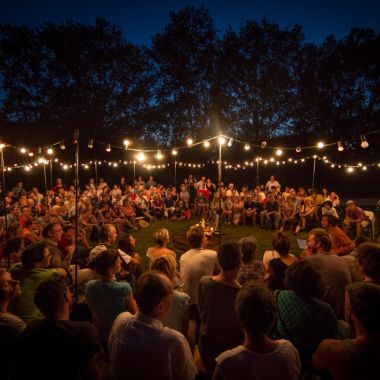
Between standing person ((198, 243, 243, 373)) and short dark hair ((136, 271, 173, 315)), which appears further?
standing person ((198, 243, 243, 373))

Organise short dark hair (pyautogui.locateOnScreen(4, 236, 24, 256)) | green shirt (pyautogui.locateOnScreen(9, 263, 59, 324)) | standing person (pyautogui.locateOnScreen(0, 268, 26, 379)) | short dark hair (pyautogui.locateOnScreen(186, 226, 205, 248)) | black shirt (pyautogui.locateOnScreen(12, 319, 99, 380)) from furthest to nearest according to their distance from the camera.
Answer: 1. short dark hair (pyautogui.locateOnScreen(4, 236, 24, 256))
2. short dark hair (pyautogui.locateOnScreen(186, 226, 205, 248))
3. green shirt (pyautogui.locateOnScreen(9, 263, 59, 324))
4. standing person (pyautogui.locateOnScreen(0, 268, 26, 379))
5. black shirt (pyautogui.locateOnScreen(12, 319, 99, 380))

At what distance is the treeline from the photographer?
18.8 meters

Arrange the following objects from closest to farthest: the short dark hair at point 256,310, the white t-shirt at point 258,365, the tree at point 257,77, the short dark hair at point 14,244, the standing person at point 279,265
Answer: the white t-shirt at point 258,365, the short dark hair at point 256,310, the standing person at point 279,265, the short dark hair at point 14,244, the tree at point 257,77

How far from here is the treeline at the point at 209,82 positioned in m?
18.8

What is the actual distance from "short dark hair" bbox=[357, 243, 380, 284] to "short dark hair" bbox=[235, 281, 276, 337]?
1.52 m

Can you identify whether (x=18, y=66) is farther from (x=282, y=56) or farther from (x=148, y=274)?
(x=148, y=274)

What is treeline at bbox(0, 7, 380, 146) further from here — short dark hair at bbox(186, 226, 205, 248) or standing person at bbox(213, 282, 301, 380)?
standing person at bbox(213, 282, 301, 380)

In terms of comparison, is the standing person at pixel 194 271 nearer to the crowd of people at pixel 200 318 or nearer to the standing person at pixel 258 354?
the crowd of people at pixel 200 318

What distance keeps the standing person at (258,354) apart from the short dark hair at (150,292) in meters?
0.44

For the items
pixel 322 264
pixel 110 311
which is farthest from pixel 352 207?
pixel 110 311

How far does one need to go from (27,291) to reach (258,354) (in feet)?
7.58

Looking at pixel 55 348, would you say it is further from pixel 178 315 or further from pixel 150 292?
pixel 178 315

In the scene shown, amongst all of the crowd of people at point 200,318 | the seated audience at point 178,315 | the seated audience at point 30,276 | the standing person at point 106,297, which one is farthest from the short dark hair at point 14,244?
the seated audience at point 178,315

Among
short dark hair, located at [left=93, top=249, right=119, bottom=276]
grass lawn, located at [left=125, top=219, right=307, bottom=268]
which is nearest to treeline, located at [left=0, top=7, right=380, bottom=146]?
grass lawn, located at [left=125, top=219, right=307, bottom=268]
